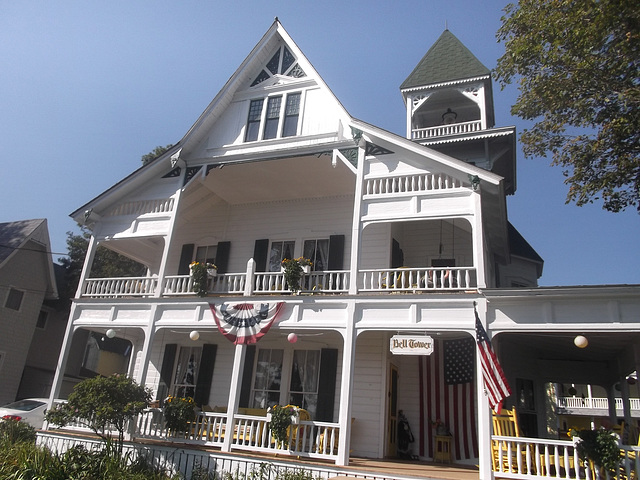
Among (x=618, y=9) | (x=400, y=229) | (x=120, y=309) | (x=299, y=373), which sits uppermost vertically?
(x=618, y=9)

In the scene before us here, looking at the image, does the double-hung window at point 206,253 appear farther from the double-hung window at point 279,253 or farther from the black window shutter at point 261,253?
the double-hung window at point 279,253

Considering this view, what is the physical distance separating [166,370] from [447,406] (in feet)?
30.2

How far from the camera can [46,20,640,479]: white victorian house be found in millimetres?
11688

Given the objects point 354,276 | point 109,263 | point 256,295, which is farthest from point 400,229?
point 109,263

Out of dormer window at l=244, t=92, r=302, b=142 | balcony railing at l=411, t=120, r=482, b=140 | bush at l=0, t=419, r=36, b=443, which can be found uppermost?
balcony railing at l=411, t=120, r=482, b=140

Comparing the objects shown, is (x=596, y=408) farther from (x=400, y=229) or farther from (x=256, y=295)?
(x=256, y=295)

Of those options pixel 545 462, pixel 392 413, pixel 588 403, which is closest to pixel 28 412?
pixel 392 413

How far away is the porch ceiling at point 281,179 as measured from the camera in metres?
15.5

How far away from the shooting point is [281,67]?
16578 millimetres

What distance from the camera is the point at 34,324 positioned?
25016 mm

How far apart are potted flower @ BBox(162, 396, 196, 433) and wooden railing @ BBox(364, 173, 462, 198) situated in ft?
24.2

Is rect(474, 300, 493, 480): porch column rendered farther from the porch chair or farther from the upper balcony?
the upper balcony

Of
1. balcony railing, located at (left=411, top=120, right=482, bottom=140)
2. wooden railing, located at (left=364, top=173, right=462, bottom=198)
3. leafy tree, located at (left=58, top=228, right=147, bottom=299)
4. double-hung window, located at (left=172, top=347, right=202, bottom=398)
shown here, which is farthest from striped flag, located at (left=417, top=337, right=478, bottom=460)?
leafy tree, located at (left=58, top=228, right=147, bottom=299)

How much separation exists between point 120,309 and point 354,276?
7.56m
